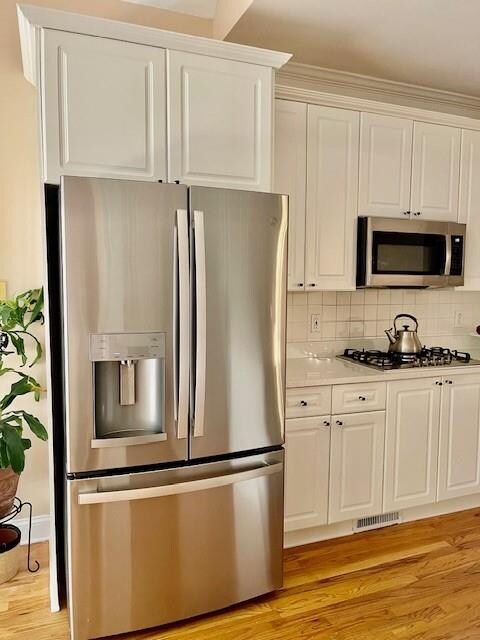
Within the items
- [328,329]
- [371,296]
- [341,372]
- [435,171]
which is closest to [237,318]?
[341,372]

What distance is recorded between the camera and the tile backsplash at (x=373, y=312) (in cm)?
317

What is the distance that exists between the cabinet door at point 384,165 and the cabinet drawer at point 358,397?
100 centimetres

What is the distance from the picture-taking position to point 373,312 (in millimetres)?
3381

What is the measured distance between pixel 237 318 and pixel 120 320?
471mm

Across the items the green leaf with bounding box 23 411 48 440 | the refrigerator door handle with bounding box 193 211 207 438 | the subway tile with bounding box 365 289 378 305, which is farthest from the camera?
the subway tile with bounding box 365 289 378 305

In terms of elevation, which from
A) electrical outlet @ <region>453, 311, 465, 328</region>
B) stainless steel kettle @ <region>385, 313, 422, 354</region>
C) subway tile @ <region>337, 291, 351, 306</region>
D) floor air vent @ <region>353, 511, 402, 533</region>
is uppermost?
subway tile @ <region>337, 291, 351, 306</region>

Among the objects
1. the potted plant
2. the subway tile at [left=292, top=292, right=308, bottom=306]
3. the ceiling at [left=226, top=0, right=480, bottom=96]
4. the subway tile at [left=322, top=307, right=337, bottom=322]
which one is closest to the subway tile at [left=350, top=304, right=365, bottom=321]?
the subway tile at [left=322, top=307, right=337, bottom=322]

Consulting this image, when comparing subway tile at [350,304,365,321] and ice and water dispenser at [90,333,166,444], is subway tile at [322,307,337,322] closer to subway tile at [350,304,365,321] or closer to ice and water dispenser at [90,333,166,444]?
subway tile at [350,304,365,321]

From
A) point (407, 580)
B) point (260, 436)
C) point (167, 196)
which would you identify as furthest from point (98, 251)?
point (407, 580)

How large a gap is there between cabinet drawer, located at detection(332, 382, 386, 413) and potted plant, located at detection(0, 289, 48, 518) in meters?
1.46

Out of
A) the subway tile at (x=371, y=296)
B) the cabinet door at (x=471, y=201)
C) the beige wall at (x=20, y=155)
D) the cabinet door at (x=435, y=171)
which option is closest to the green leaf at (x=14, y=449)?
the beige wall at (x=20, y=155)

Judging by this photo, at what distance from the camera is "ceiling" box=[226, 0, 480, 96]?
2.32 meters

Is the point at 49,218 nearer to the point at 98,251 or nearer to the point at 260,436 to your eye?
the point at 98,251

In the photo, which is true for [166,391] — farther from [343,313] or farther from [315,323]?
[343,313]
